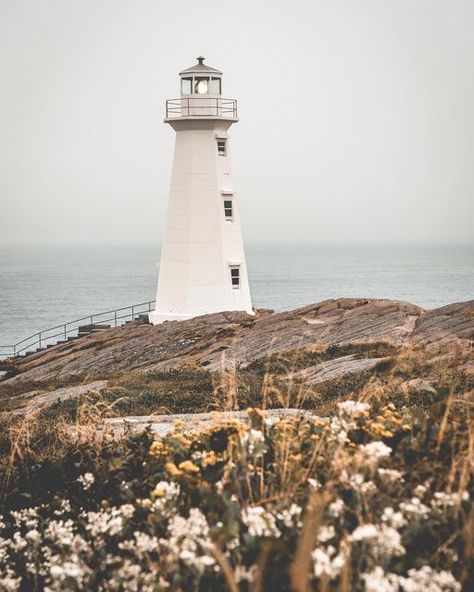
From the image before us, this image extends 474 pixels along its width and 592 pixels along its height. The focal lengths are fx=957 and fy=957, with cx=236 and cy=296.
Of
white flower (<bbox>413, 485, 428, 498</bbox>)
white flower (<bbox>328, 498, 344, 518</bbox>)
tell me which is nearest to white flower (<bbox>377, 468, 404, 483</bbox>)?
white flower (<bbox>413, 485, 428, 498</bbox>)

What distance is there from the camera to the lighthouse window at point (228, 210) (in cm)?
3988

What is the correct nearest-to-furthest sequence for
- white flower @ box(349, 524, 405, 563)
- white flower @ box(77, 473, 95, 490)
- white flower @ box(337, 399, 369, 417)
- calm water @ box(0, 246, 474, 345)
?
white flower @ box(349, 524, 405, 563)
white flower @ box(337, 399, 369, 417)
white flower @ box(77, 473, 95, 490)
calm water @ box(0, 246, 474, 345)

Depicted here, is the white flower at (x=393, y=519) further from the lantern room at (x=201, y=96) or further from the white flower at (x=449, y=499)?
the lantern room at (x=201, y=96)

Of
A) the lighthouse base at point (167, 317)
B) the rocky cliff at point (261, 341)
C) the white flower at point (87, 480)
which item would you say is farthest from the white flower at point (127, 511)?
the lighthouse base at point (167, 317)

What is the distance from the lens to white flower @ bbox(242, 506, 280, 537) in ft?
19.8

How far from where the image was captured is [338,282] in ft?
507

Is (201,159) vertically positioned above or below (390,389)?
above

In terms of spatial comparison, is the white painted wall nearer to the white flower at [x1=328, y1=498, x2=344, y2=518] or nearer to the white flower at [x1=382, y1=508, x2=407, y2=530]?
the white flower at [x1=328, y1=498, x2=344, y2=518]

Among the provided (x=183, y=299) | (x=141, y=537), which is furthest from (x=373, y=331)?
(x=141, y=537)

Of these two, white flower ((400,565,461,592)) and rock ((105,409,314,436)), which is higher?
white flower ((400,565,461,592))

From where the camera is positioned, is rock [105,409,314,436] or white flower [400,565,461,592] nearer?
white flower [400,565,461,592]

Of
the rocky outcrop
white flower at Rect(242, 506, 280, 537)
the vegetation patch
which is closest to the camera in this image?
the vegetation patch

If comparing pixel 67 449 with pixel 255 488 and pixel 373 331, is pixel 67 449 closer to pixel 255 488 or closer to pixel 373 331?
pixel 255 488

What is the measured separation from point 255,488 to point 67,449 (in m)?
2.97
